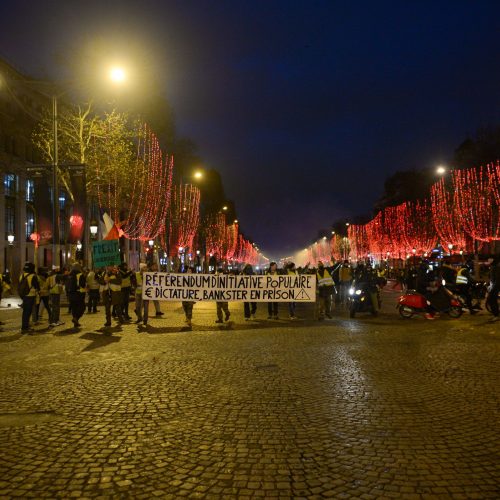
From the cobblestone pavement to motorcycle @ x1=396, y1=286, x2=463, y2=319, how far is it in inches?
181

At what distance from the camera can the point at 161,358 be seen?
33.4 ft

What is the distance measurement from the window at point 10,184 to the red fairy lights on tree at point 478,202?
36910 millimetres

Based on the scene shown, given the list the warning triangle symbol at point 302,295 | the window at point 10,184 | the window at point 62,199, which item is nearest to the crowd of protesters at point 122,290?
the warning triangle symbol at point 302,295

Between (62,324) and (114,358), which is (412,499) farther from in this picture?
(62,324)

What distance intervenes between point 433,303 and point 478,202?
31.8 m

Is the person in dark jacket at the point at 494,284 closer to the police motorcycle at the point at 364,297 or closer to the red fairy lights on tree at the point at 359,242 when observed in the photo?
the police motorcycle at the point at 364,297

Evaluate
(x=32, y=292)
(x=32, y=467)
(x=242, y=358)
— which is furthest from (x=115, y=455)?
(x=32, y=292)

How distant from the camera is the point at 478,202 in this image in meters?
45.1

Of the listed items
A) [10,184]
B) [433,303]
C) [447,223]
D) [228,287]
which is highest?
[10,184]

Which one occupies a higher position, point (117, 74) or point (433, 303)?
point (117, 74)

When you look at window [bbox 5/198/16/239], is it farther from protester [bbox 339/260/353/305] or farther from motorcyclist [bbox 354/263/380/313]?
motorcyclist [bbox 354/263/380/313]

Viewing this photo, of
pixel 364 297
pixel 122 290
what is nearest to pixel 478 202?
pixel 364 297

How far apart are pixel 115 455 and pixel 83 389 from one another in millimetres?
2861

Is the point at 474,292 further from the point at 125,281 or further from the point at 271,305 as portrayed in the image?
the point at 125,281
